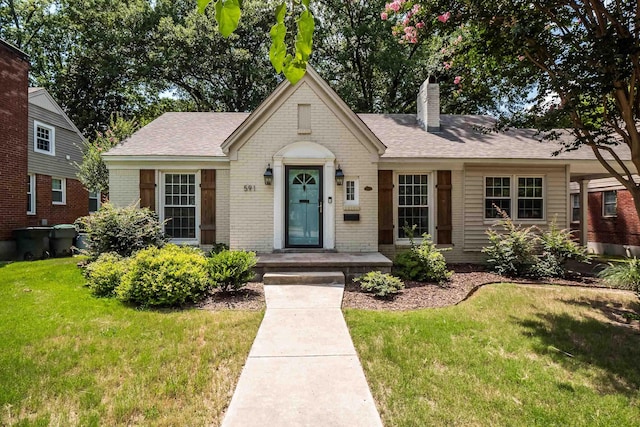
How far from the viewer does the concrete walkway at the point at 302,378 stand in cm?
305

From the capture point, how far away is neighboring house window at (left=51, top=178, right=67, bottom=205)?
16.0m

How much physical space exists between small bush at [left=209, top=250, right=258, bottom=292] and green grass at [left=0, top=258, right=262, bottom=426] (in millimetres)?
922

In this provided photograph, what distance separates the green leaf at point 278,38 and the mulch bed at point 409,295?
5.09 metres

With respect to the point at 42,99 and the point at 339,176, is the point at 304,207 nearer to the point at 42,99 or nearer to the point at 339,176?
the point at 339,176

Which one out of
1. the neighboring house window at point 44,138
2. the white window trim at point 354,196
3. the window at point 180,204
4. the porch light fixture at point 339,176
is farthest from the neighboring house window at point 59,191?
the white window trim at point 354,196

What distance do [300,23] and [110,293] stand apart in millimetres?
6861

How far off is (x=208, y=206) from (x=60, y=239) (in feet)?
24.7

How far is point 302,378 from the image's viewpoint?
145 inches

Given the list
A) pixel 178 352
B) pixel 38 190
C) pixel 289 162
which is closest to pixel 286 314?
pixel 178 352

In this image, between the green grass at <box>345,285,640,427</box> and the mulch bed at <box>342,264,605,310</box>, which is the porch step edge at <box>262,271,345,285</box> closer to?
the mulch bed at <box>342,264,605,310</box>

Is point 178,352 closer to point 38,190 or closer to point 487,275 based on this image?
point 487,275

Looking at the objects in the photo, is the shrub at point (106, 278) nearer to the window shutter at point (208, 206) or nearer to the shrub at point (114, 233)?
the shrub at point (114, 233)

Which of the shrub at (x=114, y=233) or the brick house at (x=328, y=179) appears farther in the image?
the brick house at (x=328, y=179)

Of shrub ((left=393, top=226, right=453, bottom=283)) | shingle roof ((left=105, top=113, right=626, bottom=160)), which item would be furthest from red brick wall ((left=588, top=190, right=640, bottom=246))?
shrub ((left=393, top=226, right=453, bottom=283))
